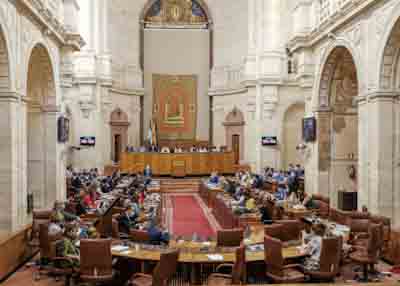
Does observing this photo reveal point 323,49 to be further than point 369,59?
Yes

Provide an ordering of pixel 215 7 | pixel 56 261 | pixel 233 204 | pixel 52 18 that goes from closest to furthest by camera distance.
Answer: pixel 56 261 < pixel 52 18 < pixel 233 204 < pixel 215 7

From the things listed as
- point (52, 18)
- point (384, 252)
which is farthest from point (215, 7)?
point (384, 252)

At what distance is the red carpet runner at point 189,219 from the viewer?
507 inches

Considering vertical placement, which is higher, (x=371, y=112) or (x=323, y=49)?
(x=323, y=49)

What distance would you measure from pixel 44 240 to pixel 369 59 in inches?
328

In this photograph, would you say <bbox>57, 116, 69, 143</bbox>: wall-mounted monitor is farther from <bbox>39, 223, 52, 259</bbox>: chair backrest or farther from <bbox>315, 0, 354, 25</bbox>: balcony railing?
<bbox>315, 0, 354, 25</bbox>: balcony railing

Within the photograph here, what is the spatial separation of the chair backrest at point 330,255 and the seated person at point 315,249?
0.10 meters

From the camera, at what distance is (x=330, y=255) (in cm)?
690

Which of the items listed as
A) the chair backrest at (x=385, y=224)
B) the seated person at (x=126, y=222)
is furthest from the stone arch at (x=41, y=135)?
the chair backrest at (x=385, y=224)

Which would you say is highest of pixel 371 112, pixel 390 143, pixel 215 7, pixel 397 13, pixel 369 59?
pixel 215 7

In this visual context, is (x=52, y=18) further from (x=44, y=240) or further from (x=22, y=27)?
(x=44, y=240)

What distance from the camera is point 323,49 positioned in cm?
1356

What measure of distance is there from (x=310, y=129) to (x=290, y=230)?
616 cm

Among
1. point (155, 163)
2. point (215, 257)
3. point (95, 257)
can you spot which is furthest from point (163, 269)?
point (155, 163)
